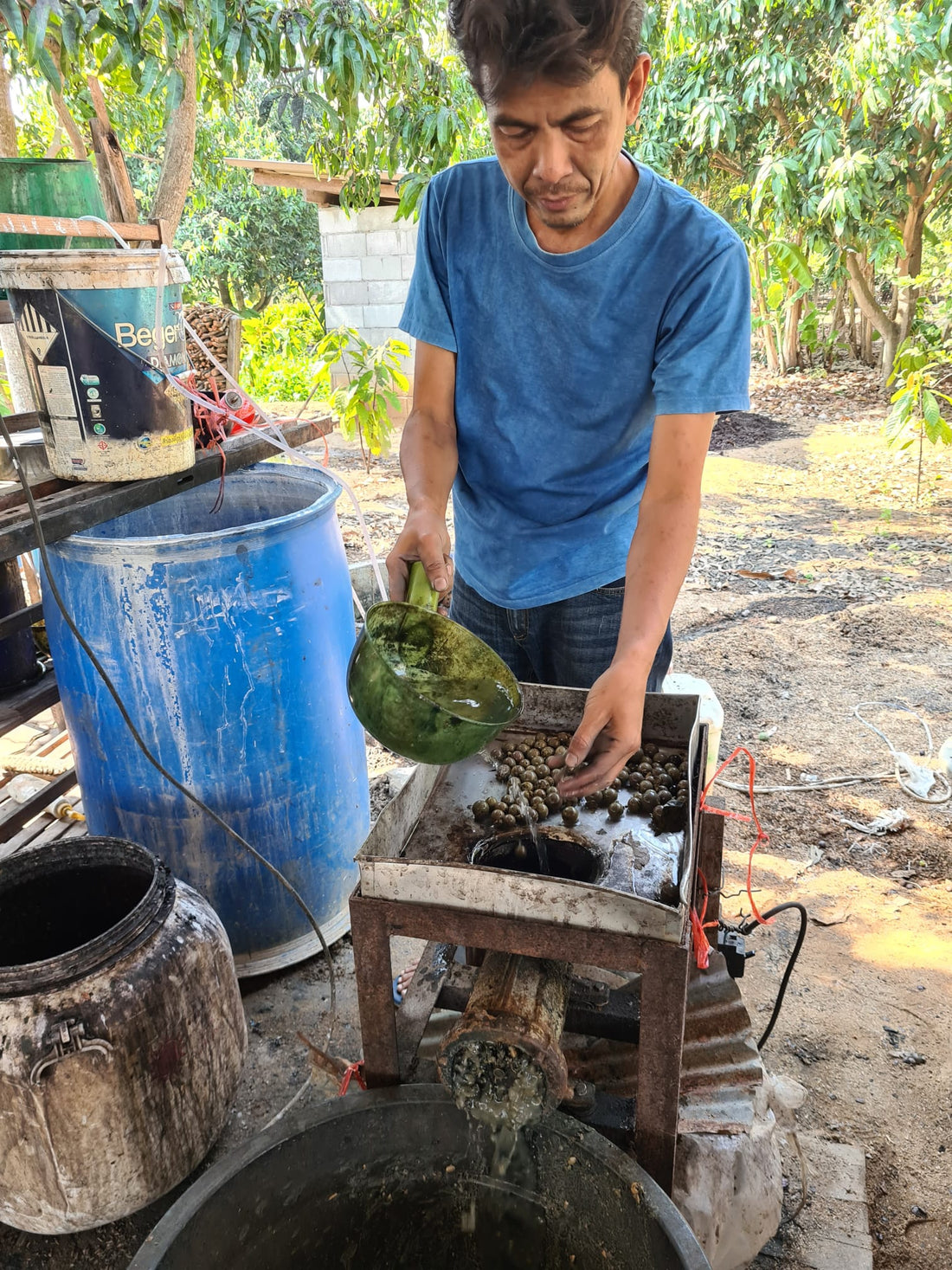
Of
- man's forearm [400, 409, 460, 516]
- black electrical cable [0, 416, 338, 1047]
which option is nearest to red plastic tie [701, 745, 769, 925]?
man's forearm [400, 409, 460, 516]

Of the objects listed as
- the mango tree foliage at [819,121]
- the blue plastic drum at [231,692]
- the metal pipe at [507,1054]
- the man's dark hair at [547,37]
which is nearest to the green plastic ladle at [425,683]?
the metal pipe at [507,1054]

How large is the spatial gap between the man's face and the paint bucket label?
0.82 metres

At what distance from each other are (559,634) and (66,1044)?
4.19ft

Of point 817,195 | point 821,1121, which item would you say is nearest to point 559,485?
point 821,1121

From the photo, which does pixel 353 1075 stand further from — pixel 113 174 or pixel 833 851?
pixel 113 174

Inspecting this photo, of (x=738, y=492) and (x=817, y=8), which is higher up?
(x=817, y=8)

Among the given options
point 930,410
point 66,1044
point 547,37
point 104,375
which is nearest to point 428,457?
point 104,375

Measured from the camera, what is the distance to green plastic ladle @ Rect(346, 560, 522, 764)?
51.4 inches

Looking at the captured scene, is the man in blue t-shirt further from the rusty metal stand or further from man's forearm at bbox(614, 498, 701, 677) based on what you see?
the rusty metal stand

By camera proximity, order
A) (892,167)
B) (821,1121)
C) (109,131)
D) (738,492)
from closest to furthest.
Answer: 1. (821,1121)
2. (109,131)
3. (738,492)
4. (892,167)

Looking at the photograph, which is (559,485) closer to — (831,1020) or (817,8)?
(831,1020)

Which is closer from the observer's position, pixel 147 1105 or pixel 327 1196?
pixel 327 1196

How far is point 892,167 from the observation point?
8945 mm

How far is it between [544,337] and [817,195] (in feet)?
29.0
